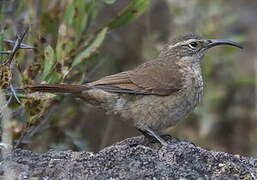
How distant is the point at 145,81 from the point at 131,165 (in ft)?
6.39

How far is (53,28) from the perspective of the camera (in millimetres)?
6727

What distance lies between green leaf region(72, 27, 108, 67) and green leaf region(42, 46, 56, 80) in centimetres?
46

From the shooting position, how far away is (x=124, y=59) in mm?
9633

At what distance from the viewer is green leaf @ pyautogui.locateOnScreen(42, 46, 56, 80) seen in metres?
5.47

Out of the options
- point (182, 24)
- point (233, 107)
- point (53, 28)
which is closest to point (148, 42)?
point (182, 24)

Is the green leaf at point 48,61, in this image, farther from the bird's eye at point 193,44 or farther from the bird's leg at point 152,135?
the bird's eye at point 193,44

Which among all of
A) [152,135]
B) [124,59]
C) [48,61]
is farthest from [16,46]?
[124,59]

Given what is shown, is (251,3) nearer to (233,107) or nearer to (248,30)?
(248,30)

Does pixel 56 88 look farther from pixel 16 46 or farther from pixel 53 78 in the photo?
pixel 16 46

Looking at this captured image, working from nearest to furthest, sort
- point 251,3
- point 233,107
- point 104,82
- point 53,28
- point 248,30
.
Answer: point 104,82
point 53,28
point 233,107
point 248,30
point 251,3

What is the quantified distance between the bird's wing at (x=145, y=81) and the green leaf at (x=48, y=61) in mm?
484

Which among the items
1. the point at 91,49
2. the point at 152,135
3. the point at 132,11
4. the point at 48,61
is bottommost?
the point at 152,135

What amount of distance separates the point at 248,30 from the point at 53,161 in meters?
8.13

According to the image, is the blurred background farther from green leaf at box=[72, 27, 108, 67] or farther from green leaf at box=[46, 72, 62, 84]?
green leaf at box=[46, 72, 62, 84]
